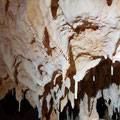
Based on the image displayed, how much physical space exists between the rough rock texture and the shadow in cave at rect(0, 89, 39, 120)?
71.3 inches

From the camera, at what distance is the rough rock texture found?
2.11m

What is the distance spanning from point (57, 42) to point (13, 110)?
3.88 m

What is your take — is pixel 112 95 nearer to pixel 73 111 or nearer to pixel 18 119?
pixel 73 111

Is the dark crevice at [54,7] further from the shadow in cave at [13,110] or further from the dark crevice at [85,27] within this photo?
the shadow in cave at [13,110]

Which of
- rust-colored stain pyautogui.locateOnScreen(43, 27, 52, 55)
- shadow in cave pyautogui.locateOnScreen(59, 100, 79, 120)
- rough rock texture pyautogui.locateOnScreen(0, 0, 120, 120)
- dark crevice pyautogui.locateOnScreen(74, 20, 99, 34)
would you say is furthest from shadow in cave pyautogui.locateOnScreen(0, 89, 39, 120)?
dark crevice pyautogui.locateOnScreen(74, 20, 99, 34)

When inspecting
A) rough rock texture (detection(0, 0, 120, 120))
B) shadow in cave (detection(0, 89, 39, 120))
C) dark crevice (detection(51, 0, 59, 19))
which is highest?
dark crevice (detection(51, 0, 59, 19))

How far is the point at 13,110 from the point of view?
18.3 feet

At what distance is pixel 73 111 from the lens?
4.82 meters

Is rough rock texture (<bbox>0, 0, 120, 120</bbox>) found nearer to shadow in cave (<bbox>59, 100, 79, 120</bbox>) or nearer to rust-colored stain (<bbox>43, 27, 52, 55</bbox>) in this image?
rust-colored stain (<bbox>43, 27, 52, 55</bbox>)

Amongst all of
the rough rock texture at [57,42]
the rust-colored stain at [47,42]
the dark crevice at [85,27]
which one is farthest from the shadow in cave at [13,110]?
the dark crevice at [85,27]

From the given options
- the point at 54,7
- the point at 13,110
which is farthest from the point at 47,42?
the point at 13,110

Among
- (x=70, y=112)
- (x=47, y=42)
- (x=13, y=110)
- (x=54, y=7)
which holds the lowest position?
(x=13, y=110)

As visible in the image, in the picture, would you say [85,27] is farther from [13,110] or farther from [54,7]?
[13,110]

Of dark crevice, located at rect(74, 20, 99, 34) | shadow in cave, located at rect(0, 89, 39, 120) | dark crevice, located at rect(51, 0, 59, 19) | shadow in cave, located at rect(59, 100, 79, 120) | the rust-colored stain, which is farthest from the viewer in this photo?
shadow in cave, located at rect(0, 89, 39, 120)
